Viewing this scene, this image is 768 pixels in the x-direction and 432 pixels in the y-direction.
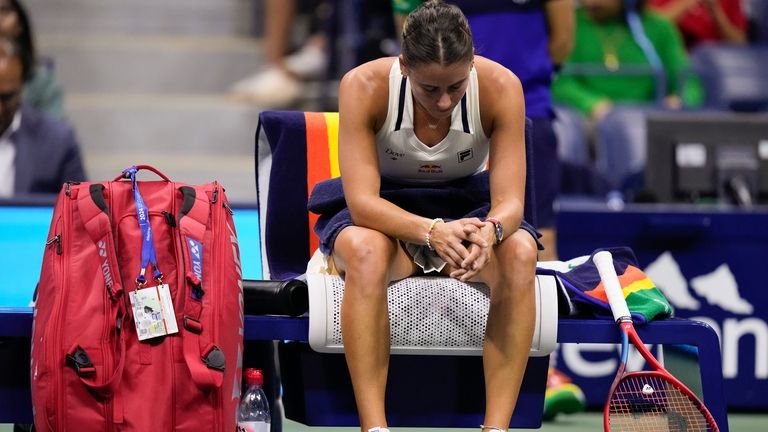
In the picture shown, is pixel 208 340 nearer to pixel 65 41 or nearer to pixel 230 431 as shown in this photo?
pixel 230 431

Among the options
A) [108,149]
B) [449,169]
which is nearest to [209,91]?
[108,149]

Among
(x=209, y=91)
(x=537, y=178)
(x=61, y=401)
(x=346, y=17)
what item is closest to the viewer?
(x=61, y=401)

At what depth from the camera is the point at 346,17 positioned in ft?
24.9

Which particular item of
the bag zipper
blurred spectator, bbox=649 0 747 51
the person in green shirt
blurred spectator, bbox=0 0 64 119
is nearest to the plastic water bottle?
the bag zipper

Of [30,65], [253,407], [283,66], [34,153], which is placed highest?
[30,65]

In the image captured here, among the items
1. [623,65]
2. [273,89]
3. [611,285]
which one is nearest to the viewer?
[611,285]

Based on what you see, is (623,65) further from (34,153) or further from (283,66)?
(34,153)

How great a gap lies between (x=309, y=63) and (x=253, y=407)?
15.5 feet

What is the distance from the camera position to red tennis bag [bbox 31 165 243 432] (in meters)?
3.06

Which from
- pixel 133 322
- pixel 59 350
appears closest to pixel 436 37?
pixel 133 322

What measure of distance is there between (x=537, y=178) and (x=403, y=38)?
4.19 feet

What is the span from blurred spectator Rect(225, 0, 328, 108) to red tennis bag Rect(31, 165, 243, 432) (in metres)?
4.67

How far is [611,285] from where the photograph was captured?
3.40 m

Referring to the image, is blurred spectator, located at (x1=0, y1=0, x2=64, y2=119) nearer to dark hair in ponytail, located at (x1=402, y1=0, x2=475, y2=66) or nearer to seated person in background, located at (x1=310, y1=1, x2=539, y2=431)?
seated person in background, located at (x1=310, y1=1, x2=539, y2=431)
